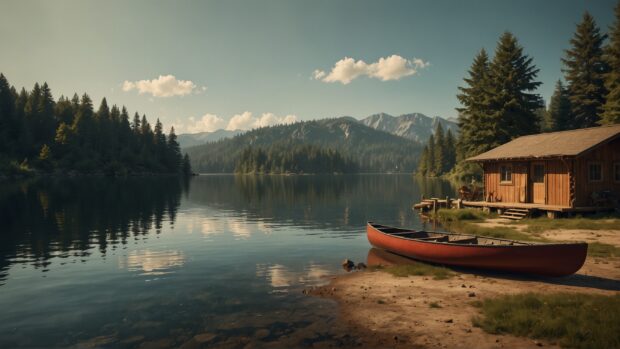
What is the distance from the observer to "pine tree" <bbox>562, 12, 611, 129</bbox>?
4650cm

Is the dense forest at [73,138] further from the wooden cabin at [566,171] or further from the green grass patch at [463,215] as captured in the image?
the wooden cabin at [566,171]

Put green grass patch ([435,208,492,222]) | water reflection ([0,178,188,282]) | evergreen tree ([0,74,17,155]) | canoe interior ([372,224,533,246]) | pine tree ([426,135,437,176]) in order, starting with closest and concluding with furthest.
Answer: canoe interior ([372,224,533,246]) < water reflection ([0,178,188,282]) < green grass patch ([435,208,492,222]) < evergreen tree ([0,74,17,155]) < pine tree ([426,135,437,176])

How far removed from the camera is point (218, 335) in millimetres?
10594

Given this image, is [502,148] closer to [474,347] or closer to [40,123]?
[474,347]

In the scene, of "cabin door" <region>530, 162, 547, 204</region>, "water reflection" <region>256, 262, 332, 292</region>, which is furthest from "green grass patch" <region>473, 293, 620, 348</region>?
"cabin door" <region>530, 162, 547, 204</region>

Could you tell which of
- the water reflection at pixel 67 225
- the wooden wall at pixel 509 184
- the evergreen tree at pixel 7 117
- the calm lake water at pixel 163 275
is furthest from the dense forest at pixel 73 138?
the wooden wall at pixel 509 184

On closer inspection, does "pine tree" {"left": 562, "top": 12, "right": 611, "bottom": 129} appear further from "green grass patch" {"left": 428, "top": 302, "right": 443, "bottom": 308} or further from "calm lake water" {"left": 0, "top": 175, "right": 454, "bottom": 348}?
"green grass patch" {"left": 428, "top": 302, "right": 443, "bottom": 308}

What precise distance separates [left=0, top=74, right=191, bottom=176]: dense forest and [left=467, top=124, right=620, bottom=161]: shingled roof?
102117mm

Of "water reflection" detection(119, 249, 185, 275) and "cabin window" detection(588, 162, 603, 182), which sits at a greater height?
"cabin window" detection(588, 162, 603, 182)

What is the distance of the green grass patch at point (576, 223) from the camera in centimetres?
2386

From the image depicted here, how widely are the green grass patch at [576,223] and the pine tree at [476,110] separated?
1874cm

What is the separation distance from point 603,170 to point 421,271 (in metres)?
20.9

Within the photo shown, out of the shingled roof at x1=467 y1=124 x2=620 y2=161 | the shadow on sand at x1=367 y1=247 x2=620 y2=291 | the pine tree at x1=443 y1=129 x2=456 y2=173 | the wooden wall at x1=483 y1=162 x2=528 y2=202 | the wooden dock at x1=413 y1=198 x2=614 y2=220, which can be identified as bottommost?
the shadow on sand at x1=367 y1=247 x2=620 y2=291

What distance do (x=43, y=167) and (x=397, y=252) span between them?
11522 cm
